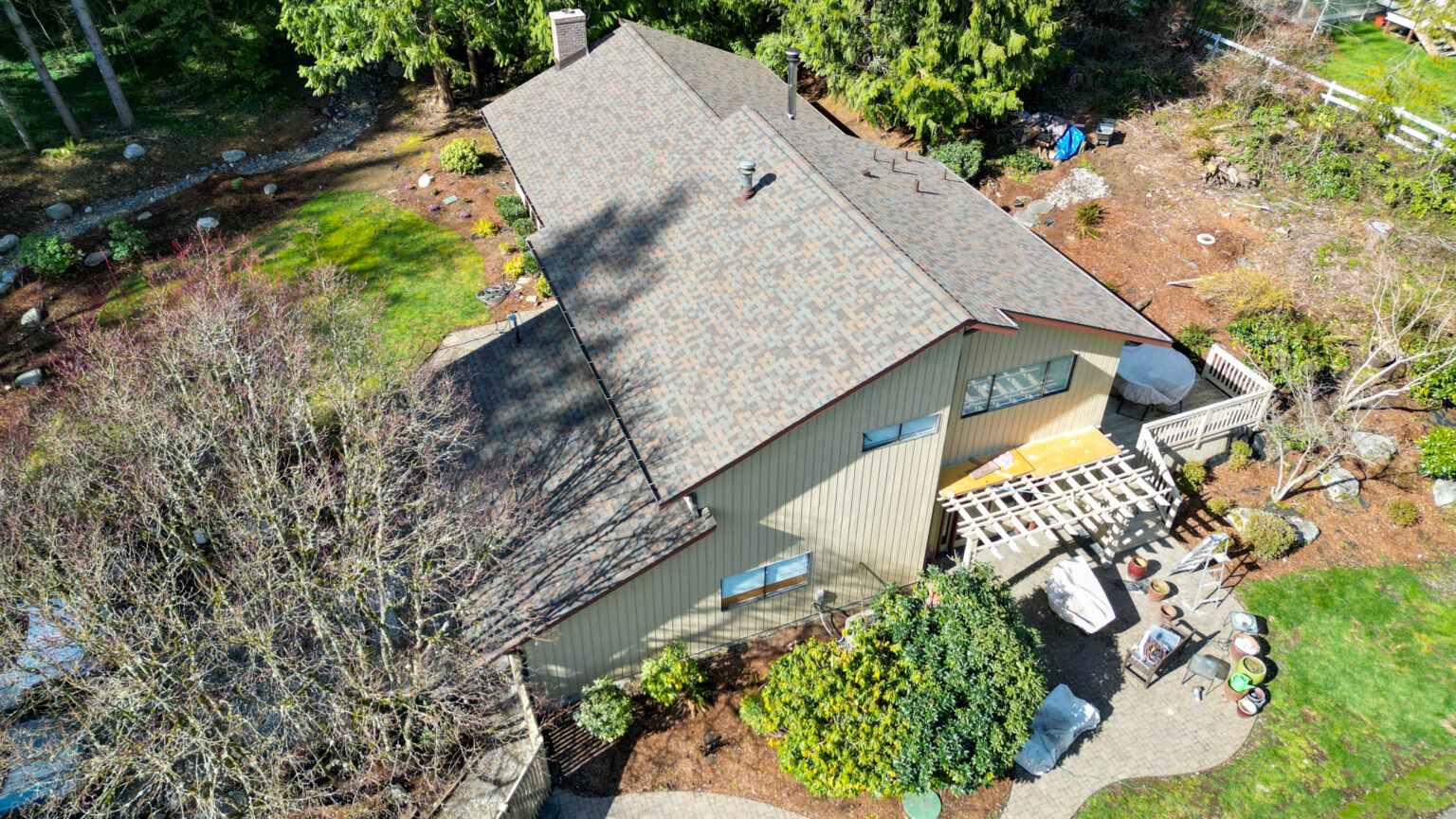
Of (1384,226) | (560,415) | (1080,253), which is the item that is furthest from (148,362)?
(1384,226)

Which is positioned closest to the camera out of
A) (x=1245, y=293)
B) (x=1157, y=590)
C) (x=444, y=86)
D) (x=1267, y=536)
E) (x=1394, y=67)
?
(x=1157, y=590)

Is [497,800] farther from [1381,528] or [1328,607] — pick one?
[1381,528]

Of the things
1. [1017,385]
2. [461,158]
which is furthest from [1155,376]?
[461,158]

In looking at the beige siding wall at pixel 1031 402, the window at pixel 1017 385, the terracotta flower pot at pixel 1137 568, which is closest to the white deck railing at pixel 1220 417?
the beige siding wall at pixel 1031 402

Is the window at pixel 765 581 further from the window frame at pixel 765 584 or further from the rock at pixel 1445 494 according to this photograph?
the rock at pixel 1445 494

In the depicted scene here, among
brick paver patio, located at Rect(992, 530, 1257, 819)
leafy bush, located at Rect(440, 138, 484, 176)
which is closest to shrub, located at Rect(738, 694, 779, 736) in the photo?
brick paver patio, located at Rect(992, 530, 1257, 819)

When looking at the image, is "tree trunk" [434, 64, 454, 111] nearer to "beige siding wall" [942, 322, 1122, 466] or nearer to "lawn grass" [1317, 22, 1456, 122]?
"beige siding wall" [942, 322, 1122, 466]

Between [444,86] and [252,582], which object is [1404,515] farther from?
[444,86]
